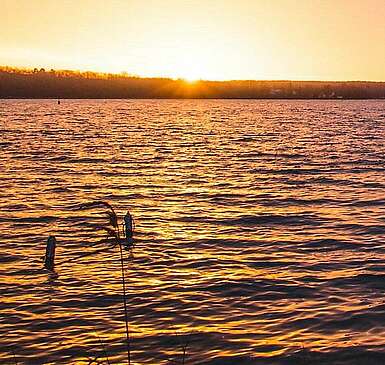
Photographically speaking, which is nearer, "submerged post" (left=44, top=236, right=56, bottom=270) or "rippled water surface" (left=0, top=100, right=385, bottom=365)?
"rippled water surface" (left=0, top=100, right=385, bottom=365)

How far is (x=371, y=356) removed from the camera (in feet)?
40.4

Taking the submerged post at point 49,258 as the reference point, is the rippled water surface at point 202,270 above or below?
below

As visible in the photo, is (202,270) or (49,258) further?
(202,270)

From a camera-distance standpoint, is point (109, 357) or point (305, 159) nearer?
point (109, 357)

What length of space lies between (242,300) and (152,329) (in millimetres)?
2972

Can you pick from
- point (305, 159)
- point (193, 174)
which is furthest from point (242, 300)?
point (305, 159)

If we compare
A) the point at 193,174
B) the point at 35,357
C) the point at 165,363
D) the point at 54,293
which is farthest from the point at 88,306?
the point at 193,174

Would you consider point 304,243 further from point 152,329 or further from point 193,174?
point 193,174

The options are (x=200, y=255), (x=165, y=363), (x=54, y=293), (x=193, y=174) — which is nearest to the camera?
(x=165, y=363)

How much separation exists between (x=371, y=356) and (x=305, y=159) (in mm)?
40561

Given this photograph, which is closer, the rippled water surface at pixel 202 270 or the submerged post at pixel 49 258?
the rippled water surface at pixel 202 270

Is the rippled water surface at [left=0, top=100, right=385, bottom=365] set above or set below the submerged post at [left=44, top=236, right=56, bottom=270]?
below

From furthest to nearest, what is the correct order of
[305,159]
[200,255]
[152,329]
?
[305,159] → [200,255] → [152,329]

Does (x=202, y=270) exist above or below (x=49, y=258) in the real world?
below
